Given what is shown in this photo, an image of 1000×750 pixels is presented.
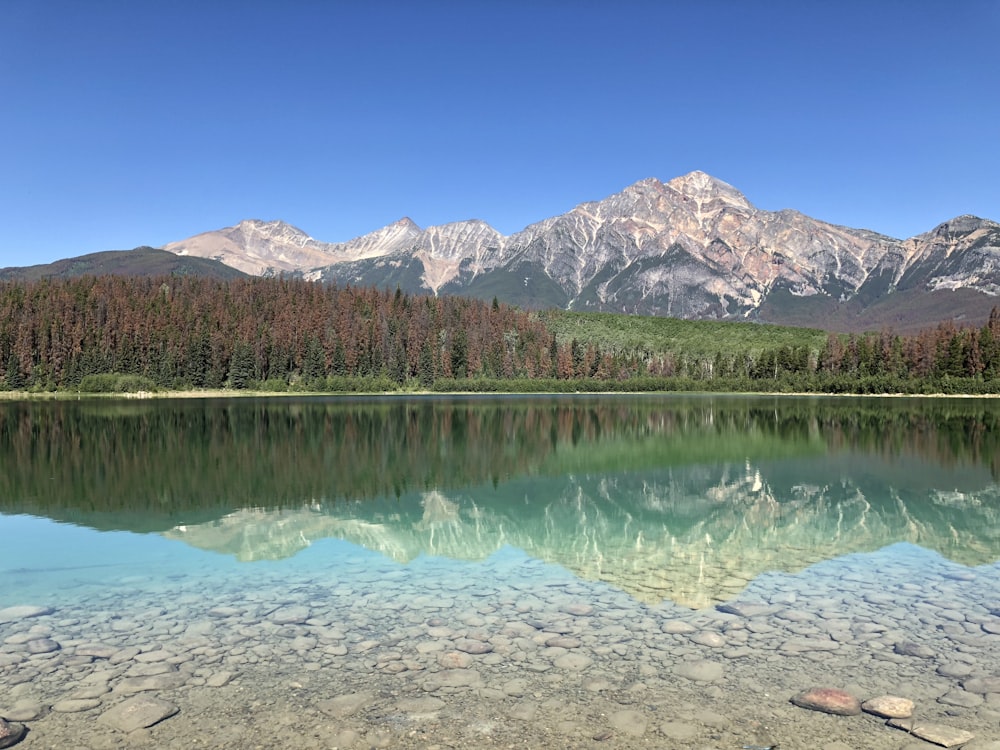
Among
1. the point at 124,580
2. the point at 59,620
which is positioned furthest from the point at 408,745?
the point at 124,580

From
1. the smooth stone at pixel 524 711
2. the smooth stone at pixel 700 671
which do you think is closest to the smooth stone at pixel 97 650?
the smooth stone at pixel 524 711

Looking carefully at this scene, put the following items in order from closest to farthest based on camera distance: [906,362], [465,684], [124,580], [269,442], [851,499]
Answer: [465,684] < [124,580] < [851,499] < [269,442] < [906,362]

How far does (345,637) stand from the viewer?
41.4ft

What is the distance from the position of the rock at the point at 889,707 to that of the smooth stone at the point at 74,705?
1040 centimetres

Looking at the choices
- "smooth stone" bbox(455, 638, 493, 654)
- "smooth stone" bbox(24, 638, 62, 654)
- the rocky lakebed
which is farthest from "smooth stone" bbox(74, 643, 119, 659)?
"smooth stone" bbox(455, 638, 493, 654)

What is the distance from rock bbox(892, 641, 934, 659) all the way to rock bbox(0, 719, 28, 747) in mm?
12735

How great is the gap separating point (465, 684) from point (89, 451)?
A: 129 feet

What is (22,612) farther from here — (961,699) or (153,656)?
(961,699)

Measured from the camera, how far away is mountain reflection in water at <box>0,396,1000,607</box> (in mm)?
19656

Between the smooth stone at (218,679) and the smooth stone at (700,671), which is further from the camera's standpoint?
the smooth stone at (700,671)

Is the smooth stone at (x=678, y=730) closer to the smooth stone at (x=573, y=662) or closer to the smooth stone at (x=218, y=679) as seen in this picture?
the smooth stone at (x=573, y=662)

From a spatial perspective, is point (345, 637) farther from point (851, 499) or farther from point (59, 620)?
point (851, 499)

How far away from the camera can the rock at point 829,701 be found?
32.1 ft

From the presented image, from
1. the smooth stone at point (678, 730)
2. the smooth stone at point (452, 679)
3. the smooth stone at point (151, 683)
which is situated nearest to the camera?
the smooth stone at point (678, 730)
